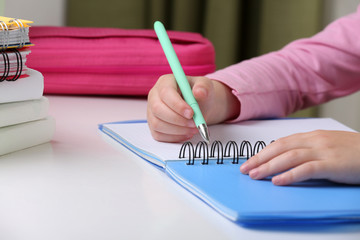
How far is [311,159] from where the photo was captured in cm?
51

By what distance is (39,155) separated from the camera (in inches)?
24.8

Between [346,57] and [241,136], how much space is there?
0.48 metres

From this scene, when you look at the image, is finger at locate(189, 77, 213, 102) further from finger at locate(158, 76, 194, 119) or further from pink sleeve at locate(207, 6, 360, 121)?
pink sleeve at locate(207, 6, 360, 121)

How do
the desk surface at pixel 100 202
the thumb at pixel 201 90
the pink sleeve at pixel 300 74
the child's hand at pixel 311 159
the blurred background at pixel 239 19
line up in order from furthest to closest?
the blurred background at pixel 239 19 < the pink sleeve at pixel 300 74 < the thumb at pixel 201 90 < the child's hand at pixel 311 159 < the desk surface at pixel 100 202

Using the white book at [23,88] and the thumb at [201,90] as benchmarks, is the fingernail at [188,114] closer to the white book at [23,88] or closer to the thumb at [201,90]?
the thumb at [201,90]

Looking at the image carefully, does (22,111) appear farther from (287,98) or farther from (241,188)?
(287,98)

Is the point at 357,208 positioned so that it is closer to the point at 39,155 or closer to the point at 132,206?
the point at 132,206

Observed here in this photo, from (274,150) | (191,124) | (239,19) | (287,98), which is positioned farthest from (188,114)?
(239,19)

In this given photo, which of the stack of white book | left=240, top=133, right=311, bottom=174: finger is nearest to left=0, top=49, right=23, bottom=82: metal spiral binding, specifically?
the stack of white book

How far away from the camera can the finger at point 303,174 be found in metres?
0.49

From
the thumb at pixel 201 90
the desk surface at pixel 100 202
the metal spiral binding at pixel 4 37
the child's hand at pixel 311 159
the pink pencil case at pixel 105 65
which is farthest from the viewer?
the pink pencil case at pixel 105 65

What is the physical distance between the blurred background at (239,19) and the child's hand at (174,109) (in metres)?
0.90

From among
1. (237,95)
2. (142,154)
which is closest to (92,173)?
(142,154)

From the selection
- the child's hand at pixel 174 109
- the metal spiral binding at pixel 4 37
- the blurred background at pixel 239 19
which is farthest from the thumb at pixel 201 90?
the blurred background at pixel 239 19
